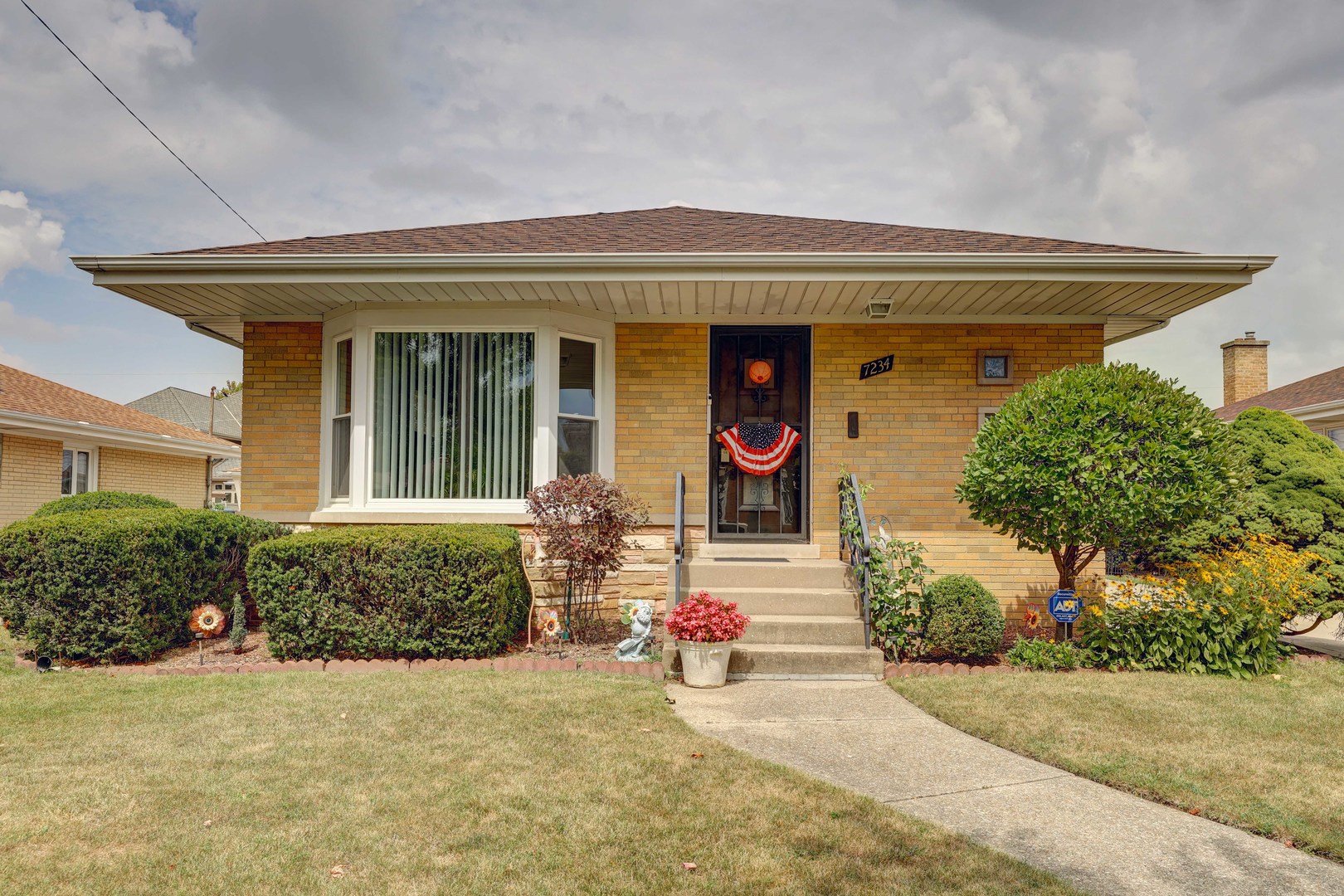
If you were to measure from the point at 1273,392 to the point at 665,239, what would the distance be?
1694cm

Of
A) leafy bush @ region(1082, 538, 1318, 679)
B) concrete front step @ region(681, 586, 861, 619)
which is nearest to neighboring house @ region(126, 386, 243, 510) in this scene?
concrete front step @ region(681, 586, 861, 619)

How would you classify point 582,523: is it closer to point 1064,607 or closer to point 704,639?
point 704,639

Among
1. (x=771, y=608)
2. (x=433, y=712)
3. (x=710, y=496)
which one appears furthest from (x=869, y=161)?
(x=433, y=712)

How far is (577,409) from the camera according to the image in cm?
789

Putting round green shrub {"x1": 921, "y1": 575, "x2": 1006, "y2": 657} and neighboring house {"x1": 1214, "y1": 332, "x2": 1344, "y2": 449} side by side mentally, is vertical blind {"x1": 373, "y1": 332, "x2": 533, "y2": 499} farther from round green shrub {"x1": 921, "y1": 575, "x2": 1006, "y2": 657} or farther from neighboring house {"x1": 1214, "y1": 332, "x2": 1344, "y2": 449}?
neighboring house {"x1": 1214, "y1": 332, "x2": 1344, "y2": 449}

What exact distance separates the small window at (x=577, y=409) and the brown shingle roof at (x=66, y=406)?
11.2 metres

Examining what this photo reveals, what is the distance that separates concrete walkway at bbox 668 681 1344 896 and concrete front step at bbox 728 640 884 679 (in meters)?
0.53

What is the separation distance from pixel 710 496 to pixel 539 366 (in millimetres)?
2244

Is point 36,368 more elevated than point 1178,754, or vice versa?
point 36,368

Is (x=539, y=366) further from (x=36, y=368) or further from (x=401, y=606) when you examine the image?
(x=36, y=368)

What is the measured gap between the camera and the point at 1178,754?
160 inches

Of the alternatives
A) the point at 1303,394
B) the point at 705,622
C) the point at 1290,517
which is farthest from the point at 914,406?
the point at 1303,394

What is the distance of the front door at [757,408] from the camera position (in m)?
8.30

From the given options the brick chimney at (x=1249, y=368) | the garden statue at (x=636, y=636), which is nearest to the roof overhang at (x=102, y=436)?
the garden statue at (x=636, y=636)
